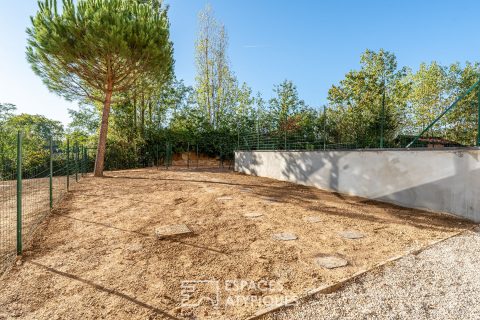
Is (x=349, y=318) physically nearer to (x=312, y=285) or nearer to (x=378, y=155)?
(x=312, y=285)

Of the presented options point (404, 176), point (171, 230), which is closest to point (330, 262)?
point (171, 230)

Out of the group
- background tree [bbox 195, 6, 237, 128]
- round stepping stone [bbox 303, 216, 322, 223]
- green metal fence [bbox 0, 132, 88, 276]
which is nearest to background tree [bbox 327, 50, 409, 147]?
background tree [bbox 195, 6, 237, 128]

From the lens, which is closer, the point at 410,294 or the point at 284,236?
the point at 410,294

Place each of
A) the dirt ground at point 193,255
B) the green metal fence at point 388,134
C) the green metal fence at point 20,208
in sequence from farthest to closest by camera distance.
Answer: the green metal fence at point 388,134, the green metal fence at point 20,208, the dirt ground at point 193,255

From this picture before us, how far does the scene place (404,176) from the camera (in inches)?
227

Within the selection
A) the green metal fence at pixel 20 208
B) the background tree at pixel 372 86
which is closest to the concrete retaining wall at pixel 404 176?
the green metal fence at pixel 20 208

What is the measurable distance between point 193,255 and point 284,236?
1444 mm

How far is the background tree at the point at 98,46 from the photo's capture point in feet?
32.2

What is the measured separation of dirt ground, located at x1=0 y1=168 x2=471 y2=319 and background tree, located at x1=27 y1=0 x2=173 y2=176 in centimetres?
723

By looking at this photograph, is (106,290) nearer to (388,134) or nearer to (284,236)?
(284,236)

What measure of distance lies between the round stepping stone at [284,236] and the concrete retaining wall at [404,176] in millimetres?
3416

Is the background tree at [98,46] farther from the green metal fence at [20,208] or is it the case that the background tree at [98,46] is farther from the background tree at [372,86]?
the background tree at [372,86]

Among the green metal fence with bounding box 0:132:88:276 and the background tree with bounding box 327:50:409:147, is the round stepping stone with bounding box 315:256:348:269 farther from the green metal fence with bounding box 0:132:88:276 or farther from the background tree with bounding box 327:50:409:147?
the background tree with bounding box 327:50:409:147

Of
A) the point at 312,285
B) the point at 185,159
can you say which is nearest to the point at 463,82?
the point at 185,159
